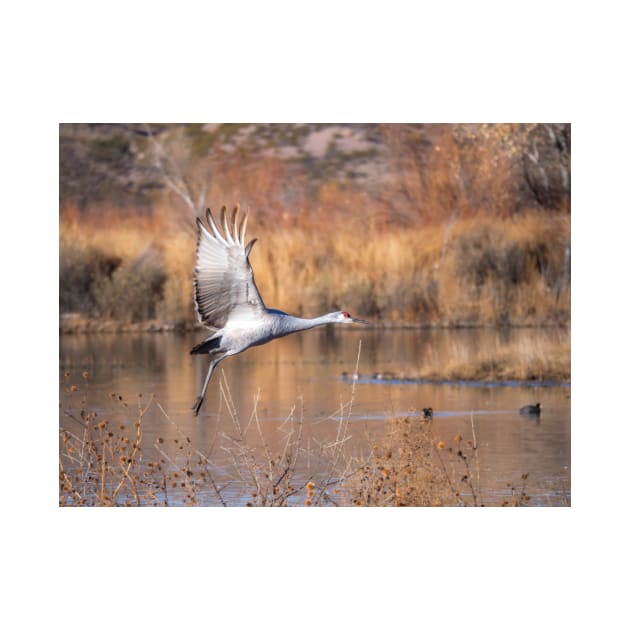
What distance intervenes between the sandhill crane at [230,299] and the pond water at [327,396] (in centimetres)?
53

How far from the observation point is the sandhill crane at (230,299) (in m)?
9.90

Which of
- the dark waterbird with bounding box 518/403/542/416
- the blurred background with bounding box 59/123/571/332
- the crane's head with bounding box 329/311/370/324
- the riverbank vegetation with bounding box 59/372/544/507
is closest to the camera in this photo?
the riverbank vegetation with bounding box 59/372/544/507

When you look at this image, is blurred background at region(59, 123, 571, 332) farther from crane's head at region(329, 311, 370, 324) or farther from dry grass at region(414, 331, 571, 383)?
crane's head at region(329, 311, 370, 324)

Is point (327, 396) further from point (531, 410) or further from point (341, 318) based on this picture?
point (341, 318)

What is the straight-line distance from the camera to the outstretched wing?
32.4 ft

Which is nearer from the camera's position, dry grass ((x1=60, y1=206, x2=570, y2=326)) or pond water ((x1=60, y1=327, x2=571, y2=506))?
pond water ((x1=60, y1=327, x2=571, y2=506))

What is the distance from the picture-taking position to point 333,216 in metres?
23.5

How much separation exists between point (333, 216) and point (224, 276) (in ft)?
44.3

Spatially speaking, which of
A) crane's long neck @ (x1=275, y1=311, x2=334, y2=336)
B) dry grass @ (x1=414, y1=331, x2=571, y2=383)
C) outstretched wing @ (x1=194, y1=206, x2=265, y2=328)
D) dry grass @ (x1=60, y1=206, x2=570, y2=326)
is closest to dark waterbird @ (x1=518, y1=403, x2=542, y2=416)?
dry grass @ (x1=414, y1=331, x2=571, y2=383)

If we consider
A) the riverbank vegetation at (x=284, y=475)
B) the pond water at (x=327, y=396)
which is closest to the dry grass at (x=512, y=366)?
the pond water at (x=327, y=396)

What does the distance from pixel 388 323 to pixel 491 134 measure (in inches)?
159

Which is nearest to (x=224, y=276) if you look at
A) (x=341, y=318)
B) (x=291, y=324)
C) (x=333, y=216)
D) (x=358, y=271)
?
(x=291, y=324)

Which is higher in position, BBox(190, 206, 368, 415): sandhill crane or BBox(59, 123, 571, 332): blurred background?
BBox(59, 123, 571, 332): blurred background

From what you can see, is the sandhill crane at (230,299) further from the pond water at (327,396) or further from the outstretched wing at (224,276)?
the pond water at (327,396)
